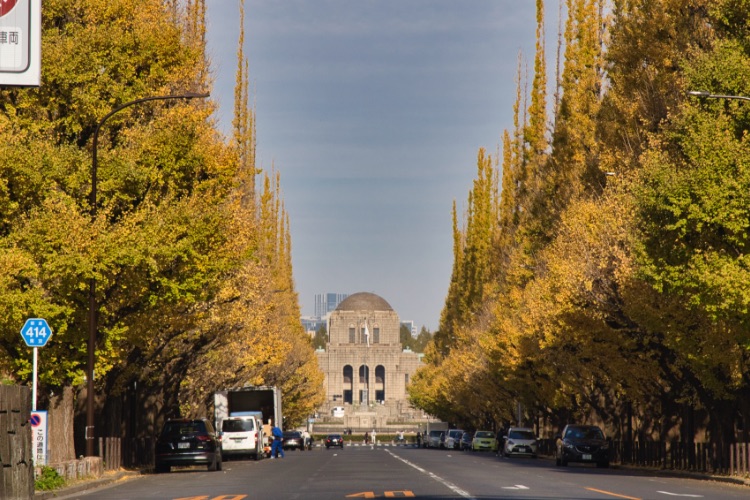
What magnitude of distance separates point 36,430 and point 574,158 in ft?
98.4

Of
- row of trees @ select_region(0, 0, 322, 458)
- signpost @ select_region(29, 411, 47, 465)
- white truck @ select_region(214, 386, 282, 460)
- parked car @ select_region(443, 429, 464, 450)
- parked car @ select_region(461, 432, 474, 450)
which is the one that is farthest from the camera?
parked car @ select_region(443, 429, 464, 450)

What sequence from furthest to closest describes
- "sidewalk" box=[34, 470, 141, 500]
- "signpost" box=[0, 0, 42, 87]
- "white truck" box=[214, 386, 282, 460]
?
"white truck" box=[214, 386, 282, 460] < "sidewalk" box=[34, 470, 141, 500] < "signpost" box=[0, 0, 42, 87]

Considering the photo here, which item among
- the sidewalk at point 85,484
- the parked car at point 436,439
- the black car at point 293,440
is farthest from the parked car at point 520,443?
the parked car at point 436,439

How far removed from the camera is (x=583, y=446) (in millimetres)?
47219

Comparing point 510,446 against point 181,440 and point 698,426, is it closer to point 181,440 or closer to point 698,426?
point 698,426

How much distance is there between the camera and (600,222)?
42.2m

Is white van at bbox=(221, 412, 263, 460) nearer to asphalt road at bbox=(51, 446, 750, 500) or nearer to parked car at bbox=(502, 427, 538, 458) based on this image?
parked car at bbox=(502, 427, 538, 458)

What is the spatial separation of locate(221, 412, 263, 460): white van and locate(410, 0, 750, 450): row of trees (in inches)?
505

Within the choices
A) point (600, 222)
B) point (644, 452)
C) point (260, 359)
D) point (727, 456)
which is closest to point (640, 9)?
point (600, 222)

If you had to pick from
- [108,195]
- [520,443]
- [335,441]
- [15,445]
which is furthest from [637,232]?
[335,441]

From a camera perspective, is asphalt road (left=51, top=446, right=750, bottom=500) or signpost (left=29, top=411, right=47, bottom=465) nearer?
asphalt road (left=51, top=446, right=750, bottom=500)

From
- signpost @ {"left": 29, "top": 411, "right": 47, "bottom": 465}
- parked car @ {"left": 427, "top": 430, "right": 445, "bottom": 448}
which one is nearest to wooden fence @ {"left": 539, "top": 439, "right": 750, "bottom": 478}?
signpost @ {"left": 29, "top": 411, "right": 47, "bottom": 465}

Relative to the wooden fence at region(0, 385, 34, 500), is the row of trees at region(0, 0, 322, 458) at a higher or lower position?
higher

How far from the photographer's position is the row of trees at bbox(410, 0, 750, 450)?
2961cm
